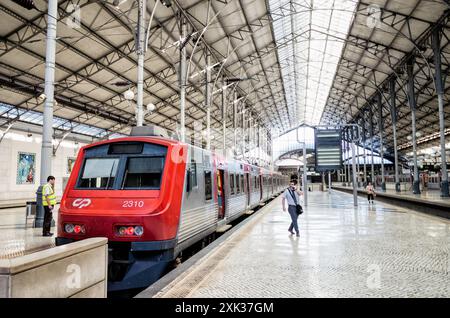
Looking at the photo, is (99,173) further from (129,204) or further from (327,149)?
(327,149)

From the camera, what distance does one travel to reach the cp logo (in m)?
5.28

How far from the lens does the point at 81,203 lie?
17.5 ft

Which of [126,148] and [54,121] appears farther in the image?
[54,121]

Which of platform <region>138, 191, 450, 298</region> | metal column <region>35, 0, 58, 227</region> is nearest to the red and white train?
platform <region>138, 191, 450, 298</region>

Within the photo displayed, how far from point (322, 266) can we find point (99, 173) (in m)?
4.09

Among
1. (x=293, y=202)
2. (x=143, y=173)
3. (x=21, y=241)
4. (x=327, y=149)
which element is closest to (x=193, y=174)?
(x=143, y=173)

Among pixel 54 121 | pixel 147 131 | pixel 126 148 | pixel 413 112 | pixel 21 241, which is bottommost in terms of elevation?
pixel 21 241

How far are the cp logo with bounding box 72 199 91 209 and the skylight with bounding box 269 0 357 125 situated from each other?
58.9 ft

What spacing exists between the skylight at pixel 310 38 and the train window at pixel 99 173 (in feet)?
56.5

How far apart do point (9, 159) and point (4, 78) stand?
6210mm

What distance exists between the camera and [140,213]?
4875 mm
